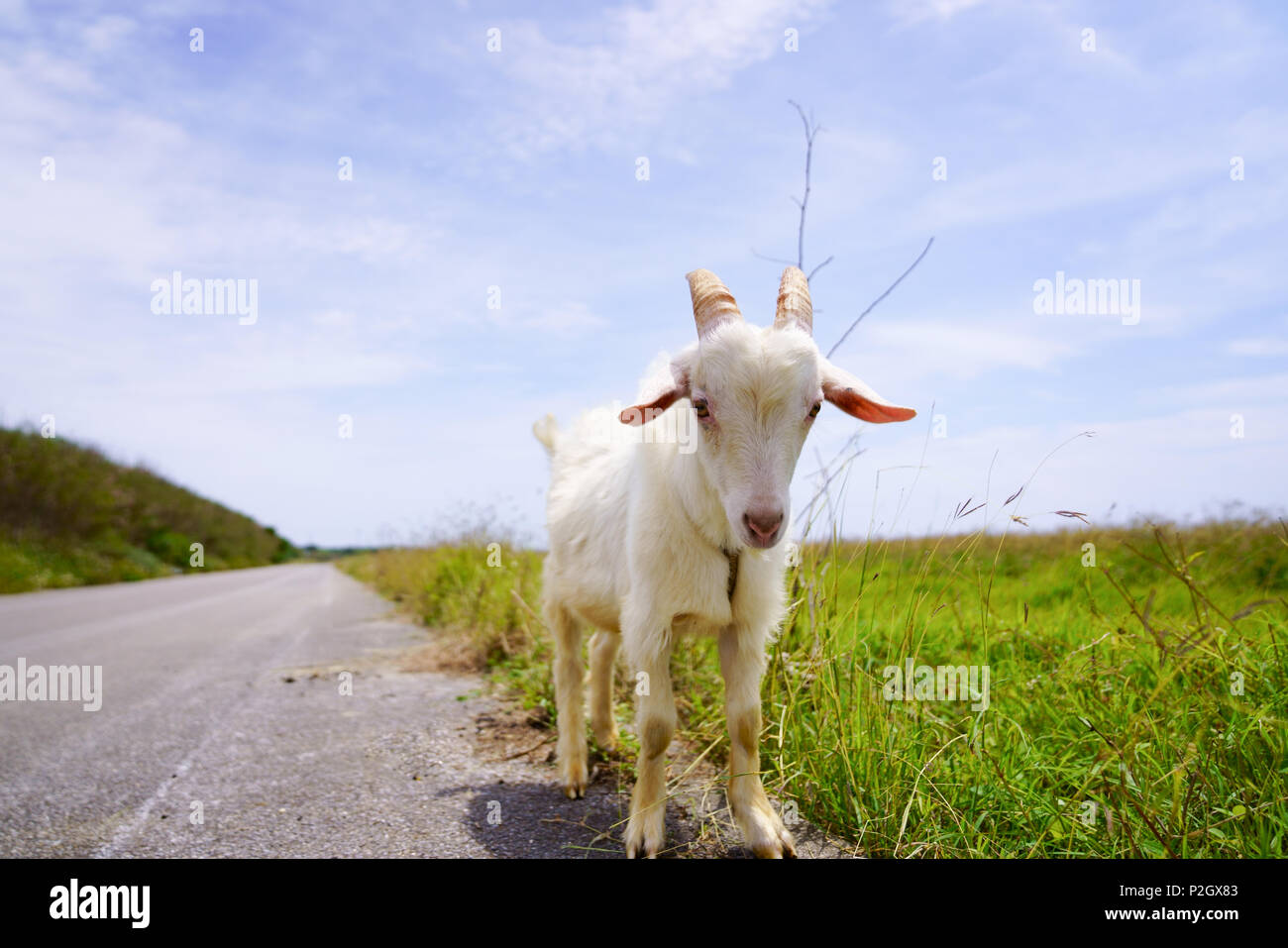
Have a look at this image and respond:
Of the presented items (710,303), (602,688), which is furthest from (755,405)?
(602,688)

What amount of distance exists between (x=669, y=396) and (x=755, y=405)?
1.17ft

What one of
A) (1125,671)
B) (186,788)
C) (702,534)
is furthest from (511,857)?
(1125,671)

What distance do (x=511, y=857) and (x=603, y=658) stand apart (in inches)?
60.4

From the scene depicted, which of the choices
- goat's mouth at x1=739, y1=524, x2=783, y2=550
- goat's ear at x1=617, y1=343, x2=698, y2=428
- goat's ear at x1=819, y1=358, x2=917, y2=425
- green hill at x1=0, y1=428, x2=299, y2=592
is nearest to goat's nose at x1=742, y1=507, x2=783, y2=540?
goat's mouth at x1=739, y1=524, x2=783, y2=550

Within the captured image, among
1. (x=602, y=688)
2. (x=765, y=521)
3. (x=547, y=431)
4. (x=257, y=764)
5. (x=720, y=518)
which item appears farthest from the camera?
(x=547, y=431)

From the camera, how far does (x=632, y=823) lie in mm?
3047

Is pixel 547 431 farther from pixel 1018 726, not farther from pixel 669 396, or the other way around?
pixel 1018 726

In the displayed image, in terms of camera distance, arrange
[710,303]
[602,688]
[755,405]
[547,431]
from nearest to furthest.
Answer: [755,405] → [710,303] → [602,688] → [547,431]

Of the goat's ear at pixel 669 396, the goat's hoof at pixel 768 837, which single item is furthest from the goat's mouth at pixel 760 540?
the goat's hoof at pixel 768 837

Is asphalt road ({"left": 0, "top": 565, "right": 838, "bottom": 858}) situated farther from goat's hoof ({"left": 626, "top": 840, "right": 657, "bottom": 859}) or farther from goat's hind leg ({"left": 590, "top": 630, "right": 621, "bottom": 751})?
goat's hind leg ({"left": 590, "top": 630, "right": 621, "bottom": 751})

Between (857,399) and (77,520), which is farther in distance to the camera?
(77,520)

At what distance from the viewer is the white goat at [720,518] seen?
112 inches

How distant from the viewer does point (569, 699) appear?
4043mm

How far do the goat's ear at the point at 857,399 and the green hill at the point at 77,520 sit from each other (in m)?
18.1
